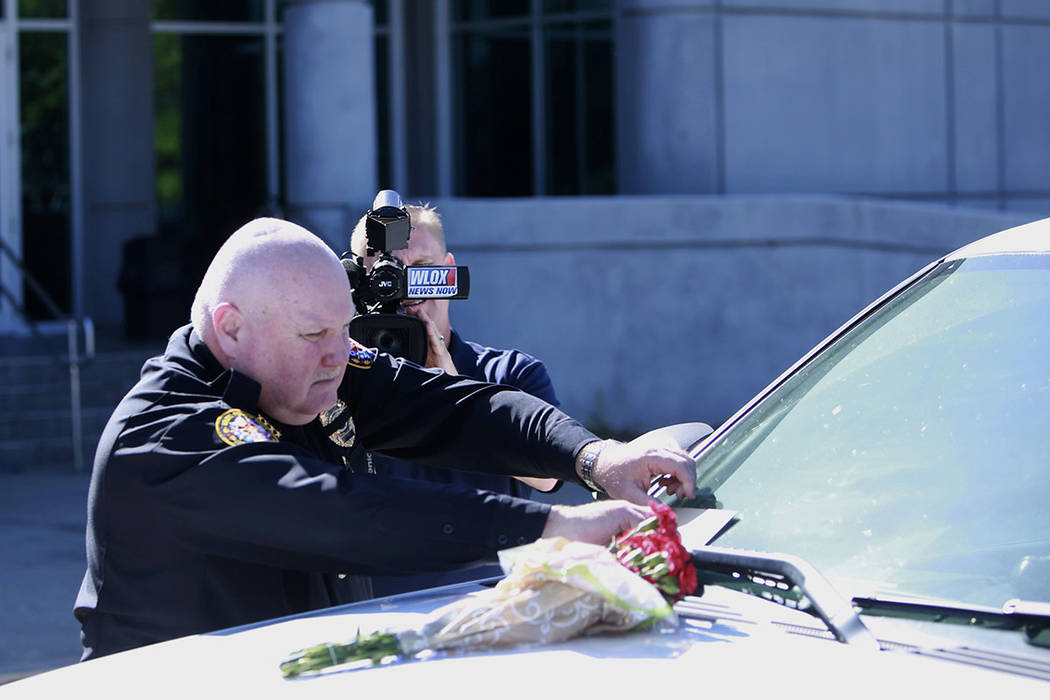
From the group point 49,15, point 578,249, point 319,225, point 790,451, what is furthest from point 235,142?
point 790,451

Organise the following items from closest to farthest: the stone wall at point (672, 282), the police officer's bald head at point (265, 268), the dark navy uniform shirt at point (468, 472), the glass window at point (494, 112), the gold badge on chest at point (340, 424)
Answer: the police officer's bald head at point (265, 268)
the gold badge on chest at point (340, 424)
the dark navy uniform shirt at point (468, 472)
the stone wall at point (672, 282)
the glass window at point (494, 112)

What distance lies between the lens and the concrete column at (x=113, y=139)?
49.4ft

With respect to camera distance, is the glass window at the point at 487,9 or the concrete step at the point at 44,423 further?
the glass window at the point at 487,9

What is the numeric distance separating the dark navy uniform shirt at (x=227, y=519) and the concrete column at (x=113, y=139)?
1306 centimetres

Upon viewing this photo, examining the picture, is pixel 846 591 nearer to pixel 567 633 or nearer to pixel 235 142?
pixel 567 633

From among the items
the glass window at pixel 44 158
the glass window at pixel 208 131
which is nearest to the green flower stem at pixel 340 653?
the glass window at pixel 44 158

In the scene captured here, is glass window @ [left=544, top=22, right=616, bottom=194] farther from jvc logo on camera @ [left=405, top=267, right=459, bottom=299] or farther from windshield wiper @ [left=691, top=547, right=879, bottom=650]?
windshield wiper @ [left=691, top=547, right=879, bottom=650]

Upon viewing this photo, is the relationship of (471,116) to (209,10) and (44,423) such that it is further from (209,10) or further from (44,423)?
(44,423)

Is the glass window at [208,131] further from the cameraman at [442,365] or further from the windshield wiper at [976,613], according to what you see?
the windshield wiper at [976,613]

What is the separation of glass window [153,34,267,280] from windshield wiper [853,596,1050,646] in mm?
13793

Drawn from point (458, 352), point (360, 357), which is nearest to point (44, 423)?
point (458, 352)

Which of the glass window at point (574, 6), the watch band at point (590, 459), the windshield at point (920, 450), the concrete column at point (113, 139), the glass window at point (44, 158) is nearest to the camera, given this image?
the windshield at point (920, 450)

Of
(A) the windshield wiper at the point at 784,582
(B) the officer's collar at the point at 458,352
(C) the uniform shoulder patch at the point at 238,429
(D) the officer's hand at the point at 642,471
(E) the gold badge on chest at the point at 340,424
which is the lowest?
(A) the windshield wiper at the point at 784,582

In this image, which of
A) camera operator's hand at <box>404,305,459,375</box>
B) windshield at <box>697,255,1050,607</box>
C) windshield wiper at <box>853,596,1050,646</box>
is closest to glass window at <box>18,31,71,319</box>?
camera operator's hand at <box>404,305,459,375</box>
